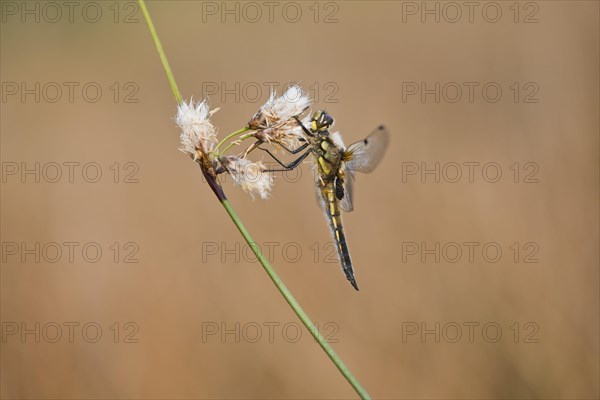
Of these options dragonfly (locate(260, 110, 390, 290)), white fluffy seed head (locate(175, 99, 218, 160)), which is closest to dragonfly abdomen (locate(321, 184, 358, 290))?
dragonfly (locate(260, 110, 390, 290))

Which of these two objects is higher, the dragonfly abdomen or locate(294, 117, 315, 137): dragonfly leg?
locate(294, 117, 315, 137): dragonfly leg

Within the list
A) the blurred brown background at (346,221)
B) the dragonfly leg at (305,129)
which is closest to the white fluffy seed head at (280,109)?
the dragonfly leg at (305,129)

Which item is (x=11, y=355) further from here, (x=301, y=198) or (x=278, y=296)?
(x=301, y=198)

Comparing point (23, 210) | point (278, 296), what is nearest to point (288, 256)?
point (278, 296)

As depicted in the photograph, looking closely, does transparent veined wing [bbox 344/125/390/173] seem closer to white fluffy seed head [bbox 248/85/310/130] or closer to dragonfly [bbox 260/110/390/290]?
dragonfly [bbox 260/110/390/290]

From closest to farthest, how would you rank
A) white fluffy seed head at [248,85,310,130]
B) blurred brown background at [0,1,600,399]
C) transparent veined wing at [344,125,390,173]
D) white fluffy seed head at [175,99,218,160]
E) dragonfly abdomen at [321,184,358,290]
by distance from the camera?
white fluffy seed head at [175,99,218,160]
white fluffy seed head at [248,85,310,130]
transparent veined wing at [344,125,390,173]
dragonfly abdomen at [321,184,358,290]
blurred brown background at [0,1,600,399]

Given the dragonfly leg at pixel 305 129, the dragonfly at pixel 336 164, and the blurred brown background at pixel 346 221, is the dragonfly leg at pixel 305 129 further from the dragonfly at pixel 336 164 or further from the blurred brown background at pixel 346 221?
the blurred brown background at pixel 346 221

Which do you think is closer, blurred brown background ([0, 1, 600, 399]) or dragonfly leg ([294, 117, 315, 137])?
dragonfly leg ([294, 117, 315, 137])
